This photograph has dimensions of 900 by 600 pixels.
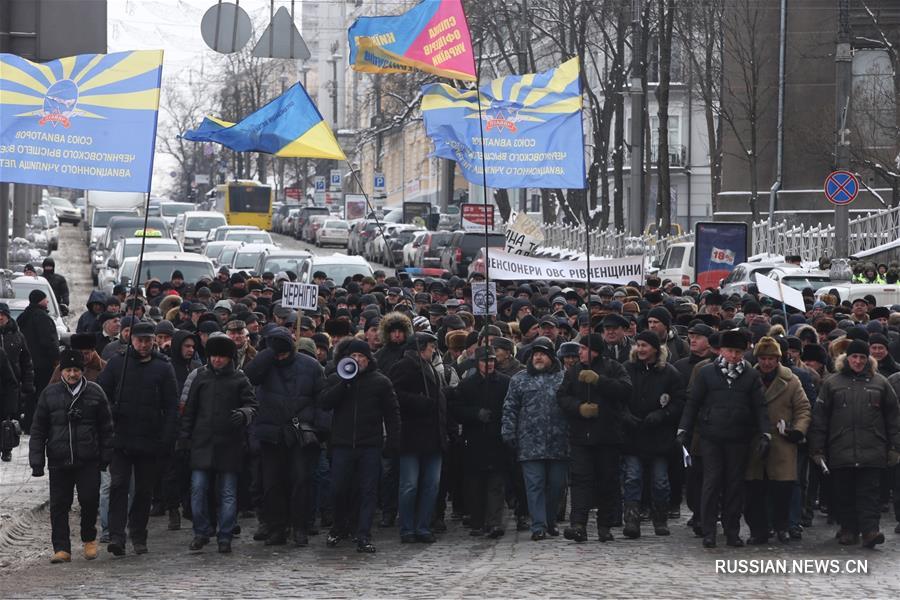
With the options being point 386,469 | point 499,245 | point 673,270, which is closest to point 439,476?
point 386,469

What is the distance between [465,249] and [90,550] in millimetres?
33409

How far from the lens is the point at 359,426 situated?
531 inches

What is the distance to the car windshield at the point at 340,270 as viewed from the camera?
30344 millimetres

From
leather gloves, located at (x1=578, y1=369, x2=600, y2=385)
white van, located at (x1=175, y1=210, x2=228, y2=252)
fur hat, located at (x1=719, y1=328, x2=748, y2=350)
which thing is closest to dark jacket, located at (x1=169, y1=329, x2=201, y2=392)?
leather gloves, located at (x1=578, y1=369, x2=600, y2=385)

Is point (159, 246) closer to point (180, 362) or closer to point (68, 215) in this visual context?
point (180, 362)

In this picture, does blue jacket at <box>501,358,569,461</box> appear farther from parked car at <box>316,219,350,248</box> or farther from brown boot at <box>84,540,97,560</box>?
parked car at <box>316,219,350,248</box>

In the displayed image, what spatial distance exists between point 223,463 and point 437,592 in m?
2.79

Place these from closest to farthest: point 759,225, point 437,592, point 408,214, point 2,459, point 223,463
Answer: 1. point 437,592
2. point 223,463
3. point 2,459
4. point 759,225
5. point 408,214

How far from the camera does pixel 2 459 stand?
1788 centimetres

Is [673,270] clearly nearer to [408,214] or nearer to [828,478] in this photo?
[828,478]

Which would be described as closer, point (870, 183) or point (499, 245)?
point (499, 245)

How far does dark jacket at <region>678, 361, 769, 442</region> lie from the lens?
13172 mm

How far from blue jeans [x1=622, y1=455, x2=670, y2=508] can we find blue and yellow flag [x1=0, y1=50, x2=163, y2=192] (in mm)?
4366

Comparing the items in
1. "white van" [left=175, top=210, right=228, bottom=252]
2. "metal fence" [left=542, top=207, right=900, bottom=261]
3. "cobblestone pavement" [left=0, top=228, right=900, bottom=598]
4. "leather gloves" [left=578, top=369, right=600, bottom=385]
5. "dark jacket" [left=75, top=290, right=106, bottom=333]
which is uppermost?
"white van" [left=175, top=210, right=228, bottom=252]
